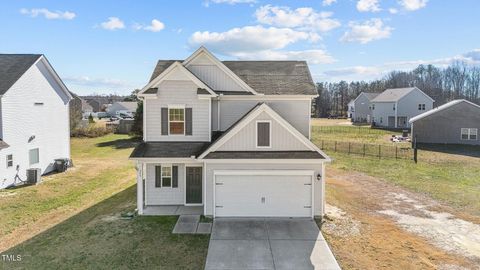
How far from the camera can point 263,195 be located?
14.8 metres

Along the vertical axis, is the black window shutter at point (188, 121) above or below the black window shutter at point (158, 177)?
above

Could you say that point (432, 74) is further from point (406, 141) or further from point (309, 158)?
point (309, 158)

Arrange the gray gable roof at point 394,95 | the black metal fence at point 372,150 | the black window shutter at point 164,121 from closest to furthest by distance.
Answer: the black window shutter at point 164,121
the black metal fence at point 372,150
the gray gable roof at point 394,95

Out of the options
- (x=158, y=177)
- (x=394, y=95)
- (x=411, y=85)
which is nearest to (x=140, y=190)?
(x=158, y=177)

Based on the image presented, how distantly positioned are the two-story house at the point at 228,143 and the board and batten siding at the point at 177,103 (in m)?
0.05

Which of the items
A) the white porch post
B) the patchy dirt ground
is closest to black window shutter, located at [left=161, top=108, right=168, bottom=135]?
the white porch post

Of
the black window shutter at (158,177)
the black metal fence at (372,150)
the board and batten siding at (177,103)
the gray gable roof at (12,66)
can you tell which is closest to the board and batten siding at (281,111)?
the board and batten siding at (177,103)

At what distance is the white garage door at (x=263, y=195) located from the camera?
1479cm

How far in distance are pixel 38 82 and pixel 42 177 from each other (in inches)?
255

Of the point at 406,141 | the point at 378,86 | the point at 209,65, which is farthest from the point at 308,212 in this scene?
the point at 378,86

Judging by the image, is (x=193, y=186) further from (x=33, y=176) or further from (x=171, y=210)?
(x=33, y=176)

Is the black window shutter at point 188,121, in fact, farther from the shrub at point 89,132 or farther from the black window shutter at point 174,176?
the shrub at point 89,132

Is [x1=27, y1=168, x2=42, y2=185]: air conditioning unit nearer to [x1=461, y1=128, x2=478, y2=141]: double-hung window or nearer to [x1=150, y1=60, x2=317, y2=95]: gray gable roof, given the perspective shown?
[x1=150, y1=60, x2=317, y2=95]: gray gable roof

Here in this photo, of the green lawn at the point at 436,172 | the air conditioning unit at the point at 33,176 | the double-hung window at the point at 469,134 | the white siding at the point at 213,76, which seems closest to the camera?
the white siding at the point at 213,76
